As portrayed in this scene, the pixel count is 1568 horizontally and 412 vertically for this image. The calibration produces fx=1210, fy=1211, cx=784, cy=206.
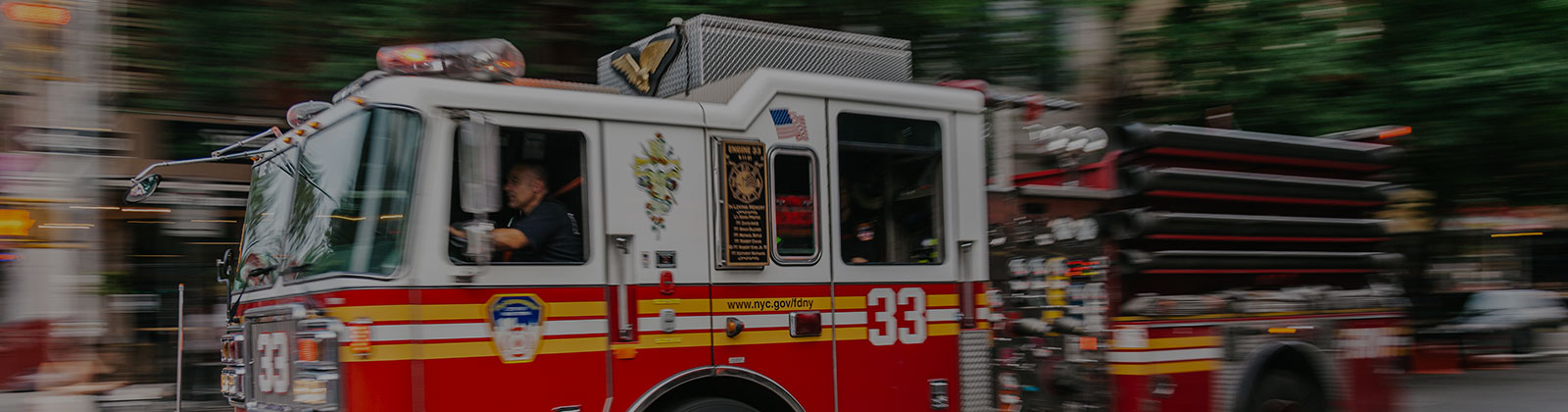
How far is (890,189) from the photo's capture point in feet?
19.1

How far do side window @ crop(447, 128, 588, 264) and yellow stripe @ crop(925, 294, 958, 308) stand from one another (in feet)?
5.78

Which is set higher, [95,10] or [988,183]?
[95,10]

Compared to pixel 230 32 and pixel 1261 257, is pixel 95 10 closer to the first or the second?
pixel 230 32

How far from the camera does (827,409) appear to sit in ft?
18.1

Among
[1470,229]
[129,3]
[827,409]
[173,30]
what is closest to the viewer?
[827,409]

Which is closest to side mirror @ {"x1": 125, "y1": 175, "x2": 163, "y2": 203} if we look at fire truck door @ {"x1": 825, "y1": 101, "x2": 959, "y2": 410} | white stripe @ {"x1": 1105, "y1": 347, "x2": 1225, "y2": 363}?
fire truck door @ {"x1": 825, "y1": 101, "x2": 959, "y2": 410}

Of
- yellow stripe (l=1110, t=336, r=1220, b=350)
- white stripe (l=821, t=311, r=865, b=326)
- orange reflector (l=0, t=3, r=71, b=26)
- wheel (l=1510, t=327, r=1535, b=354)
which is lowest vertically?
wheel (l=1510, t=327, r=1535, b=354)

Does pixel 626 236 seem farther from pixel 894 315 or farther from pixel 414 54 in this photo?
pixel 894 315

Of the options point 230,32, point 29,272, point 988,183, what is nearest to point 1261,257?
point 988,183

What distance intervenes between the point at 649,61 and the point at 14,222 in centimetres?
623

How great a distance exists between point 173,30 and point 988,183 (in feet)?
19.8

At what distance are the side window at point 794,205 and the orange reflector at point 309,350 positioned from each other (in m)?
1.93

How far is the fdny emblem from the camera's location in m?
4.71

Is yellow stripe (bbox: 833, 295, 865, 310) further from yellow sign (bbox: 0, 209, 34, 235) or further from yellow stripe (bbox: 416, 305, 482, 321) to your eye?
yellow sign (bbox: 0, 209, 34, 235)
